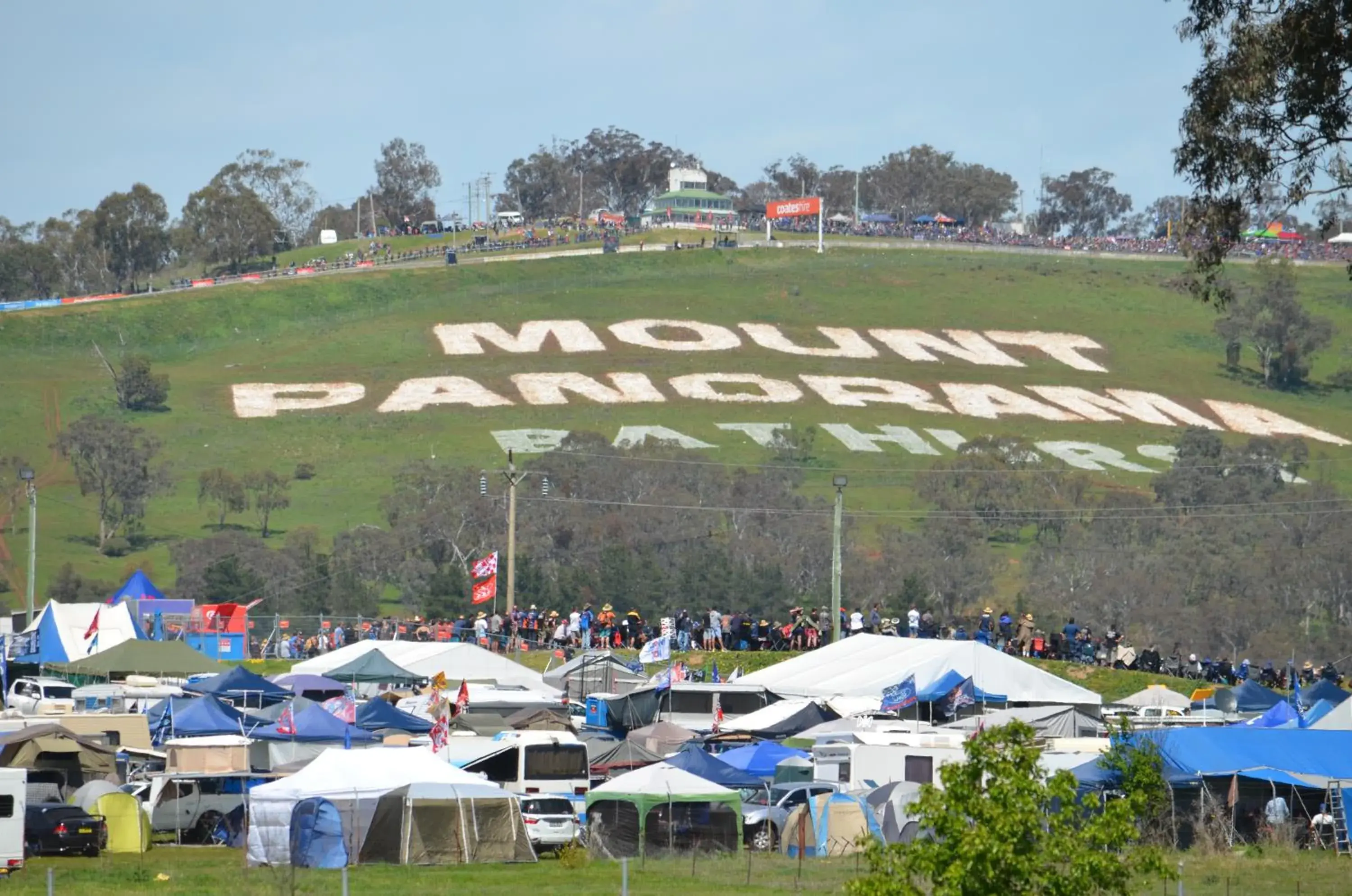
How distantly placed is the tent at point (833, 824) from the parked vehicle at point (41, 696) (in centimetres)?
1527

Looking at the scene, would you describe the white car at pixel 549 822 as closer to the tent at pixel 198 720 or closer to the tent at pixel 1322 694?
the tent at pixel 198 720

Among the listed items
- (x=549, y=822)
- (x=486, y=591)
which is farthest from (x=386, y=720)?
(x=486, y=591)

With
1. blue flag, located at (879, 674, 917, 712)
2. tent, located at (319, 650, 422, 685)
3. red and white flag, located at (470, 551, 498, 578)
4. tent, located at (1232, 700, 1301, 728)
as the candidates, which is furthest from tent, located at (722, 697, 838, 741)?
red and white flag, located at (470, 551, 498, 578)

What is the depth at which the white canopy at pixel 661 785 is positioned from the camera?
26438 millimetres

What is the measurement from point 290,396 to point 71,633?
5796 centimetres

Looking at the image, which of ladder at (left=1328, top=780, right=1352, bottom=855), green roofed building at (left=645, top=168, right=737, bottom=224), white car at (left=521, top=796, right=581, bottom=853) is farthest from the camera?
green roofed building at (left=645, top=168, right=737, bottom=224)

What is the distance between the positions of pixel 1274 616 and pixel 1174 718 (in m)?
42.3

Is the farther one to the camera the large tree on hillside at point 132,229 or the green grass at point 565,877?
the large tree on hillside at point 132,229

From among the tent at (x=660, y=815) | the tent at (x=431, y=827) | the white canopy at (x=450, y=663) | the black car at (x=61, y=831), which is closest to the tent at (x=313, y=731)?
the black car at (x=61, y=831)

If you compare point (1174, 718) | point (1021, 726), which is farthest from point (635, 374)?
point (1021, 726)

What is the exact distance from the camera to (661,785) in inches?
1043

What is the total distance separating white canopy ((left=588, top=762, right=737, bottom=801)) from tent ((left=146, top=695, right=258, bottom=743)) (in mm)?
9934

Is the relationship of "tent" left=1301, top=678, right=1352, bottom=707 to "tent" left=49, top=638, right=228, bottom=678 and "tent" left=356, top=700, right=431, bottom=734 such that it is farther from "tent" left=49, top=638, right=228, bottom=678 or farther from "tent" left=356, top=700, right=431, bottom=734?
"tent" left=49, top=638, right=228, bottom=678

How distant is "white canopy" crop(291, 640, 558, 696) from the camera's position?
4328 centimetres
